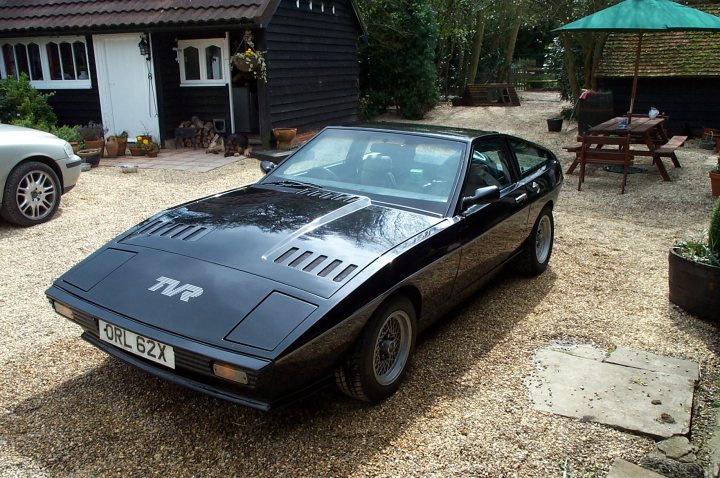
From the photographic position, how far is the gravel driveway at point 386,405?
2.73m

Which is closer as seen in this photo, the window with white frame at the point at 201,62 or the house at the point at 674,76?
the window with white frame at the point at 201,62

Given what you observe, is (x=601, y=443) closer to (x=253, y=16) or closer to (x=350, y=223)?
(x=350, y=223)

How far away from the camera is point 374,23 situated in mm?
17531

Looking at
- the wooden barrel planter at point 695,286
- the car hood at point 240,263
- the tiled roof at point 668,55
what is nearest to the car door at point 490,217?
the car hood at point 240,263

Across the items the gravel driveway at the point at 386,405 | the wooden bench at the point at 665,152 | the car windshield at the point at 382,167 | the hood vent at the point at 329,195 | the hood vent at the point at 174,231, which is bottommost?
the gravel driveway at the point at 386,405

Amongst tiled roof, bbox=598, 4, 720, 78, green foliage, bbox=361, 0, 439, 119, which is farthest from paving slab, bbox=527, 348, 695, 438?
green foliage, bbox=361, 0, 439, 119

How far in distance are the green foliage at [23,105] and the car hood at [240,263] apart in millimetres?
9638

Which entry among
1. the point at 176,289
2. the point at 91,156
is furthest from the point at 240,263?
the point at 91,156

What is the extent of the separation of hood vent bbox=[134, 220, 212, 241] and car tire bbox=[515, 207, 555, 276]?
2839 mm

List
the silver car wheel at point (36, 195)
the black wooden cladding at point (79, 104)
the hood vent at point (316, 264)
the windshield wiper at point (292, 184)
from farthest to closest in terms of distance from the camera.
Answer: the black wooden cladding at point (79, 104), the silver car wheel at point (36, 195), the windshield wiper at point (292, 184), the hood vent at point (316, 264)

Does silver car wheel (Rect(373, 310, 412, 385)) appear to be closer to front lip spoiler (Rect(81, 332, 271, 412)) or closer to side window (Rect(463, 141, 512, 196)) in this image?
front lip spoiler (Rect(81, 332, 271, 412))

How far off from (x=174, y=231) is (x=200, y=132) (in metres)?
9.95

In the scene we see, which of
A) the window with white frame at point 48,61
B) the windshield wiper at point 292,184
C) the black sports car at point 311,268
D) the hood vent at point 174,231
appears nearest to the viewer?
the black sports car at point 311,268

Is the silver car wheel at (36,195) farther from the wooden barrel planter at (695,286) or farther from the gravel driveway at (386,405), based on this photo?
the wooden barrel planter at (695,286)
